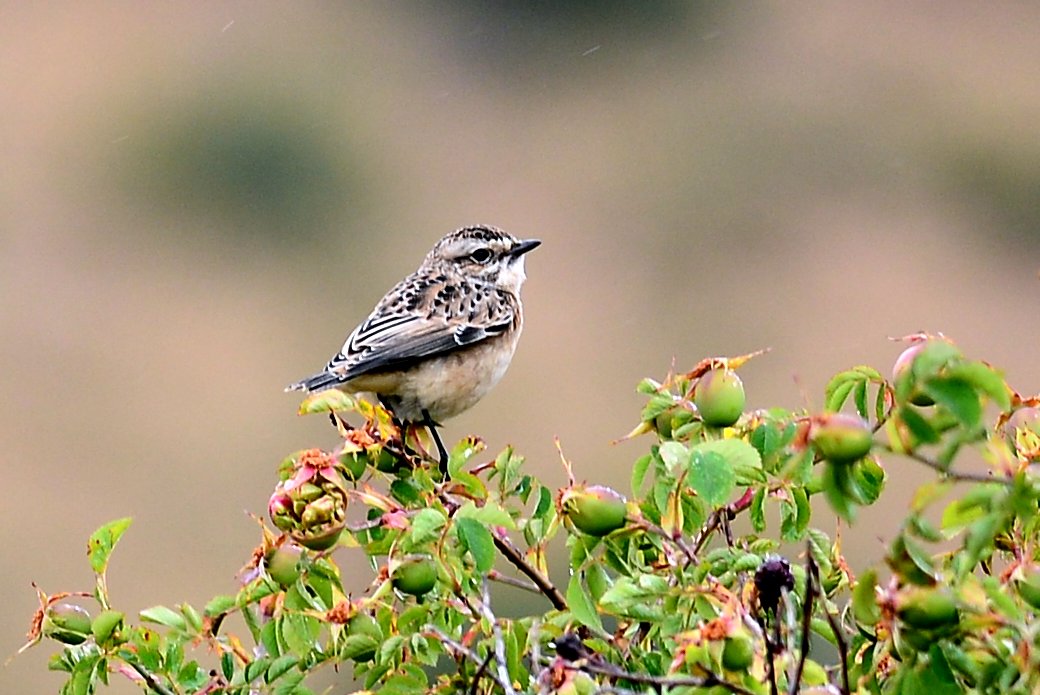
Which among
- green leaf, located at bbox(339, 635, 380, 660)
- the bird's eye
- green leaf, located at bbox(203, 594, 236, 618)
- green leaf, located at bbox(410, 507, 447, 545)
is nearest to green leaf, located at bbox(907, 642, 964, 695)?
green leaf, located at bbox(410, 507, 447, 545)

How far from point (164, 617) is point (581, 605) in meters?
0.79

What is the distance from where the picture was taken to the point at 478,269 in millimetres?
7617

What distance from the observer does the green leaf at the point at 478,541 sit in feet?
9.86

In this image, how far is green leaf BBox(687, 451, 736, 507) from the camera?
9.71ft

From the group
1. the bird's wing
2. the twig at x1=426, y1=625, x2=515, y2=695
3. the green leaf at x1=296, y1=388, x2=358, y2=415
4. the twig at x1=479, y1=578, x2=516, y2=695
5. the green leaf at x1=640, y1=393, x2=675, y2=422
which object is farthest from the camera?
the bird's wing

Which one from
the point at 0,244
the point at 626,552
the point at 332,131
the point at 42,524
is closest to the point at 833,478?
the point at 626,552

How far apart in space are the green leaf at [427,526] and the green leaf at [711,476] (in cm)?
41

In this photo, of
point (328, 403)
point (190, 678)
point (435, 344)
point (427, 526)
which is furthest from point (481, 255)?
point (427, 526)

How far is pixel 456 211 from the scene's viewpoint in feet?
124

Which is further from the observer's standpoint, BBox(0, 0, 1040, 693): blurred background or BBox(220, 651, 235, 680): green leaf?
BBox(0, 0, 1040, 693): blurred background

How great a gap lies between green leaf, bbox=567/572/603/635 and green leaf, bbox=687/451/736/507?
0.27 metres

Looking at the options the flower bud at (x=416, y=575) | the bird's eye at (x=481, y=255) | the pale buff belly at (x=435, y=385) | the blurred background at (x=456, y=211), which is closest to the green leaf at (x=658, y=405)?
the flower bud at (x=416, y=575)

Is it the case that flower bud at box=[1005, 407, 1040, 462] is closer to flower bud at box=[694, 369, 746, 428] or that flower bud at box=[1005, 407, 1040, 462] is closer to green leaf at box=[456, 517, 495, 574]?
flower bud at box=[694, 369, 746, 428]

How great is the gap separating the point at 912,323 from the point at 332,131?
19.4m
